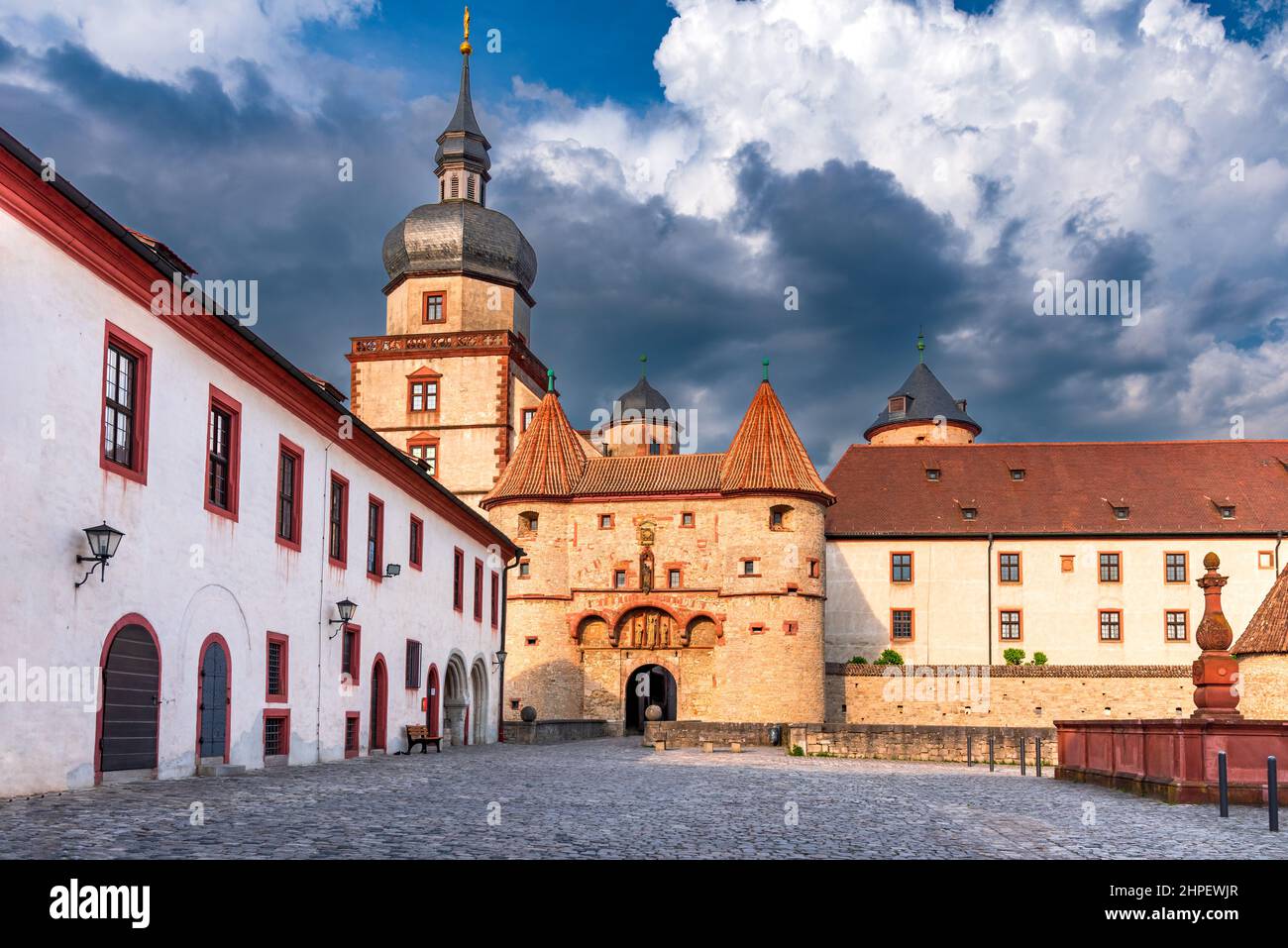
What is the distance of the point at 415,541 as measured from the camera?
30.8 meters

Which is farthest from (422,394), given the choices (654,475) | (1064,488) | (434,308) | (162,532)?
(162,532)

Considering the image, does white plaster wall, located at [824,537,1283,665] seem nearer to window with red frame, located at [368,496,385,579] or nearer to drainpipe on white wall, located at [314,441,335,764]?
window with red frame, located at [368,496,385,579]

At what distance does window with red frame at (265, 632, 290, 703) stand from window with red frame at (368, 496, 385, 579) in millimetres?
4999

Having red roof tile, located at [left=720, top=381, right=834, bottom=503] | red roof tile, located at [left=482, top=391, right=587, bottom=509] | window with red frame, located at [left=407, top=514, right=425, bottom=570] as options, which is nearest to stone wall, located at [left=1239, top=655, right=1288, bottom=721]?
red roof tile, located at [left=720, top=381, right=834, bottom=503]

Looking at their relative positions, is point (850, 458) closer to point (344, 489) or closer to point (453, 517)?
point (453, 517)

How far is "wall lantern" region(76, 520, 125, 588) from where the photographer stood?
14.7 meters

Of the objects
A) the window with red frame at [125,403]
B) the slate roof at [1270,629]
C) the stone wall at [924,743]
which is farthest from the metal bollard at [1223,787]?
the slate roof at [1270,629]

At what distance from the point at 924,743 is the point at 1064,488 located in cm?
3092

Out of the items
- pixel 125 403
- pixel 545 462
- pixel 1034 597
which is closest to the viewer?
pixel 125 403

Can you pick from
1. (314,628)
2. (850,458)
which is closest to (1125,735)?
(314,628)

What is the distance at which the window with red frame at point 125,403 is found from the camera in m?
15.9

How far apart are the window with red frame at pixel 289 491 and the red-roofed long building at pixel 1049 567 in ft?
127

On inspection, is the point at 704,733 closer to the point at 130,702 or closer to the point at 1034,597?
the point at 130,702

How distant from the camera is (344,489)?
83.0ft
